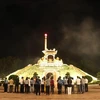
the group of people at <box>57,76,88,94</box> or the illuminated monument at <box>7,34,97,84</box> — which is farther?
the illuminated monument at <box>7,34,97,84</box>

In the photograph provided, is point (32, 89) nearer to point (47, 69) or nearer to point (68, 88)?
point (68, 88)

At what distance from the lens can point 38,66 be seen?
198 feet

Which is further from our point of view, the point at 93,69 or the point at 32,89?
the point at 93,69

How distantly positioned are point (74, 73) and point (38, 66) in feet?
23.4

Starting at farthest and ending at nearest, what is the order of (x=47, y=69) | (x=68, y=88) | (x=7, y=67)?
(x=7, y=67), (x=47, y=69), (x=68, y=88)

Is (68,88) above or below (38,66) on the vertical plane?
below

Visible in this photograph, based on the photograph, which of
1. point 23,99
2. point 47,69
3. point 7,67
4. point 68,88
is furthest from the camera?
point 7,67

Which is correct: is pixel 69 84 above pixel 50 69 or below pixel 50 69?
below

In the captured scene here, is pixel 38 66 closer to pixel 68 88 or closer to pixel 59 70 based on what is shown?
pixel 59 70

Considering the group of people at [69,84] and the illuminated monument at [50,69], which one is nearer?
the group of people at [69,84]

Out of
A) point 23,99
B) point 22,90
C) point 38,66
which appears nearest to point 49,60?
point 38,66

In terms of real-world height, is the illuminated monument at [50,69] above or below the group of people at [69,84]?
above

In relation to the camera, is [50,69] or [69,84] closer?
[69,84]

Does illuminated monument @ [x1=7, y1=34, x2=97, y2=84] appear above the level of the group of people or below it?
above
